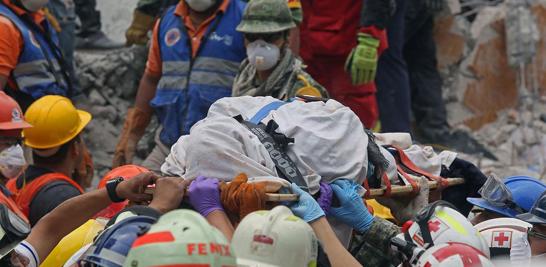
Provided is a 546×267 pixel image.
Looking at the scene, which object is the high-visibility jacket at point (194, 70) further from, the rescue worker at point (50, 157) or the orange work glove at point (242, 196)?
the orange work glove at point (242, 196)

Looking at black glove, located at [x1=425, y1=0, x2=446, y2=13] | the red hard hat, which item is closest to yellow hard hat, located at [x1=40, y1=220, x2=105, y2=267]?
the red hard hat

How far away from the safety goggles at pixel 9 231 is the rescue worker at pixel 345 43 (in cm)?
413

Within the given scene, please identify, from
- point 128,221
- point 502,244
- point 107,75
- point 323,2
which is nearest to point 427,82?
point 323,2

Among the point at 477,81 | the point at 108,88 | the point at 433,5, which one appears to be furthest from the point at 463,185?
the point at 108,88

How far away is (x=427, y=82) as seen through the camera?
1159 centimetres

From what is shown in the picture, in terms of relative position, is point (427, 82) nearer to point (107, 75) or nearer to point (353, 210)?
point (107, 75)

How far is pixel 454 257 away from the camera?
17.8 ft

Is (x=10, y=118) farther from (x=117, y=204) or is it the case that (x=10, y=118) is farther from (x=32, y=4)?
(x=32, y=4)

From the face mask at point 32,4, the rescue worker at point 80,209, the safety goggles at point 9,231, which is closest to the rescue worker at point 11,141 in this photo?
the rescue worker at point 80,209

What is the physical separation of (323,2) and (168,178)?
4.29m

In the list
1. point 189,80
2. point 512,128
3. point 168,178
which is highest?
point 168,178

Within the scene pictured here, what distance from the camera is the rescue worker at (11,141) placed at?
25.2 feet

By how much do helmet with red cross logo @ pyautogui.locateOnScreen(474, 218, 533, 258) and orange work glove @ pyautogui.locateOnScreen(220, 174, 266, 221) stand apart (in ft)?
3.32

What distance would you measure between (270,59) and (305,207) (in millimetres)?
2461
